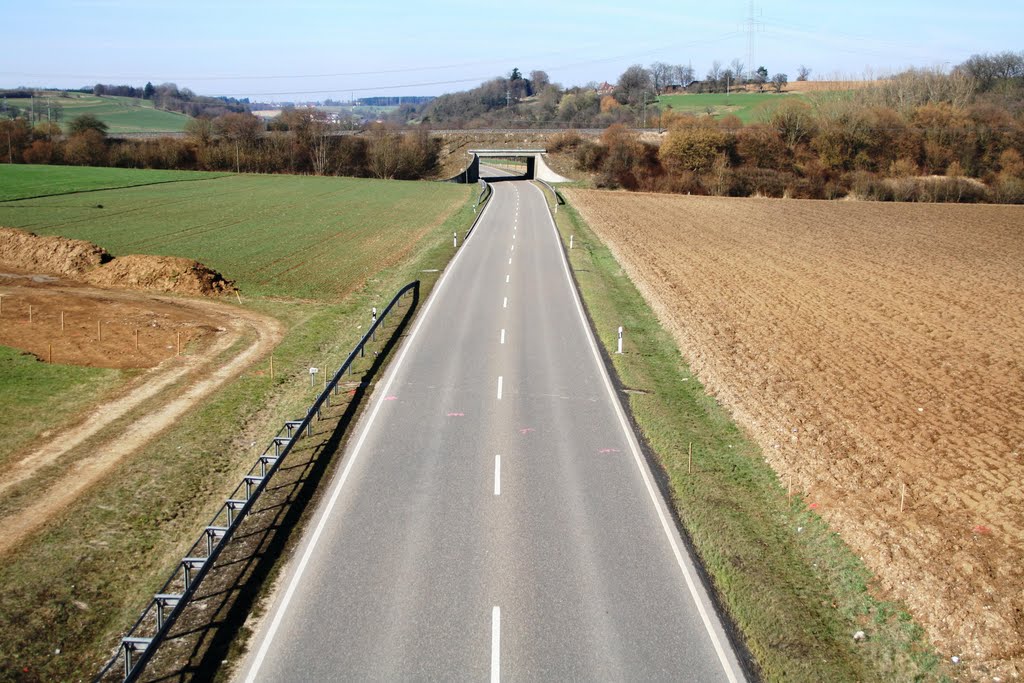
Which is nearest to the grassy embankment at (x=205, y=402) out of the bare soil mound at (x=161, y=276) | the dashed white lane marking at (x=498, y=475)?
the bare soil mound at (x=161, y=276)

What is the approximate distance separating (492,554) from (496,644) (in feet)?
7.73

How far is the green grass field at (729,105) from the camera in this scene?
12050 centimetres

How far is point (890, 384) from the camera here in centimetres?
2247

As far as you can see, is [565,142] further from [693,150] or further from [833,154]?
[833,154]

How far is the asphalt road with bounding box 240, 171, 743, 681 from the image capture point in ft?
33.9

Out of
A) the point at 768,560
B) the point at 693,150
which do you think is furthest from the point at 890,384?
the point at 693,150

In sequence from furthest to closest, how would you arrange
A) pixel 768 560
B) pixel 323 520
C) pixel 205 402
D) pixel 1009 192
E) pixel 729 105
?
pixel 729 105, pixel 1009 192, pixel 205 402, pixel 323 520, pixel 768 560

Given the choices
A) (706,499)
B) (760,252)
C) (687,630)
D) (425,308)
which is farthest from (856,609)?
(760,252)

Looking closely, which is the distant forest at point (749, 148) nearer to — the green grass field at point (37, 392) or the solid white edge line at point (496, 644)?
the green grass field at point (37, 392)

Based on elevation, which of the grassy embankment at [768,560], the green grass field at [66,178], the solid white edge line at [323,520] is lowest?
the grassy embankment at [768,560]

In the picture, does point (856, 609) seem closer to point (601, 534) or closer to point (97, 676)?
point (601, 534)

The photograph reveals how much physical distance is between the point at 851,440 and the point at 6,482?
1763cm

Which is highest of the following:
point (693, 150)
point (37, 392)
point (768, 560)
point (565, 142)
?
point (565, 142)

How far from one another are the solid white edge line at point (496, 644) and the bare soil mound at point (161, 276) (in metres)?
27.6
